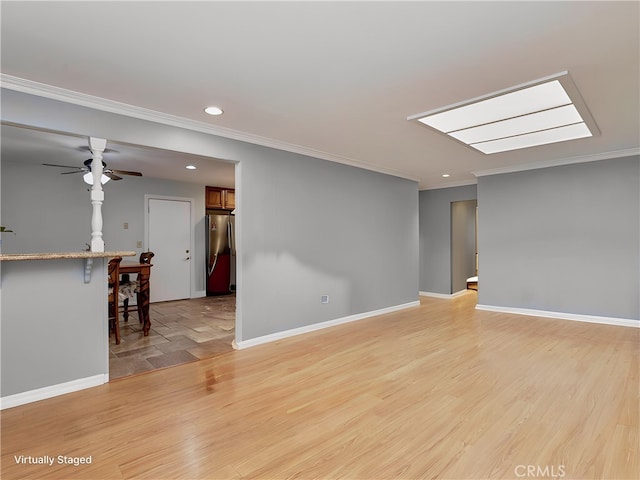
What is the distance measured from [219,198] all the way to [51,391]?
5.29m

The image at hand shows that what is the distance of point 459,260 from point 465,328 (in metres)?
3.27

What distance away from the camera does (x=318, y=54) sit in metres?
2.25

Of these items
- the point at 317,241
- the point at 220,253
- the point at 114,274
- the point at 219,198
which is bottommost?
the point at 114,274

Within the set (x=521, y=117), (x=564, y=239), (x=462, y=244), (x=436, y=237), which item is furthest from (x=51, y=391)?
(x=462, y=244)

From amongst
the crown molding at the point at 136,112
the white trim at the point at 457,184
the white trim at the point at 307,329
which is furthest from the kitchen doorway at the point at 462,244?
the crown molding at the point at 136,112

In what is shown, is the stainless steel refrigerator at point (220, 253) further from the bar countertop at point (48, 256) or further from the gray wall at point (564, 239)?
the gray wall at point (564, 239)

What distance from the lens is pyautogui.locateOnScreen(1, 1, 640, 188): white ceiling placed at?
6.02 ft

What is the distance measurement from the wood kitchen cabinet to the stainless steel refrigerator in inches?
7.0

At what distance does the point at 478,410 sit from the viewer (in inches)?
96.5

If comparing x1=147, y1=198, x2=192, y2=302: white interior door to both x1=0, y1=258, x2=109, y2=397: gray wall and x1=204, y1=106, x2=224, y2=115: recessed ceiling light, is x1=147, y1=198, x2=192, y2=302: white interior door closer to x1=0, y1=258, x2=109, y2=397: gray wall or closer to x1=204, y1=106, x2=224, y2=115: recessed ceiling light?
x1=0, y1=258, x2=109, y2=397: gray wall

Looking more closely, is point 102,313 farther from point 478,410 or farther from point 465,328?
point 465,328

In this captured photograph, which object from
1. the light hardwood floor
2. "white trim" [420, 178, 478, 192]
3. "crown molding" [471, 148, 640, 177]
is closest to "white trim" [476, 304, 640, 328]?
the light hardwood floor

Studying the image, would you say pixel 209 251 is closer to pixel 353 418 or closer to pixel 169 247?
pixel 169 247

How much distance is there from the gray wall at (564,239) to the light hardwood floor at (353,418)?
1.54 m
